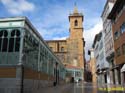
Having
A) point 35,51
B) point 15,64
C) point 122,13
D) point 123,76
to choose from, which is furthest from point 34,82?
point 122,13

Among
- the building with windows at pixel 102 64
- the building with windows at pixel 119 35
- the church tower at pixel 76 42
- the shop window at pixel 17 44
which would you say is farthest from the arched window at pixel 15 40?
the church tower at pixel 76 42

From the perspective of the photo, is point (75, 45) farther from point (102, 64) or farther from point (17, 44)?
point (17, 44)

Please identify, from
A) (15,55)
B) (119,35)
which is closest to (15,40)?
(15,55)

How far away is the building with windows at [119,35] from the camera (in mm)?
32500

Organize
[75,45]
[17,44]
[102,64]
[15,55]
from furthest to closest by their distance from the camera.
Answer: [75,45] → [102,64] → [17,44] → [15,55]

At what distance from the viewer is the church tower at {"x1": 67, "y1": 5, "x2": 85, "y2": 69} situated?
8862cm

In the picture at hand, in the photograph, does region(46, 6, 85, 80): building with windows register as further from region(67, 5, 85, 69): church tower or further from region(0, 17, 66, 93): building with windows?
region(0, 17, 66, 93): building with windows

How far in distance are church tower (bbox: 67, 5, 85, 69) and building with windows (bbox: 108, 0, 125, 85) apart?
1927 inches

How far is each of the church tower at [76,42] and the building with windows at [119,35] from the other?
4894cm

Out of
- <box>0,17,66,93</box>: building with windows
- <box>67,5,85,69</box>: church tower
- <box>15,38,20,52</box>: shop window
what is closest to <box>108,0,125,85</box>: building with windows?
<box>0,17,66,93</box>: building with windows

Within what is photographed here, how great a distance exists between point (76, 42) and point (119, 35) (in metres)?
54.3

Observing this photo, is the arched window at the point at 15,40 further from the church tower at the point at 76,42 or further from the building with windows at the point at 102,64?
Result: the church tower at the point at 76,42

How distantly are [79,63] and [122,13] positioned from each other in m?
56.2

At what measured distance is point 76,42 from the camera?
89.1 meters
